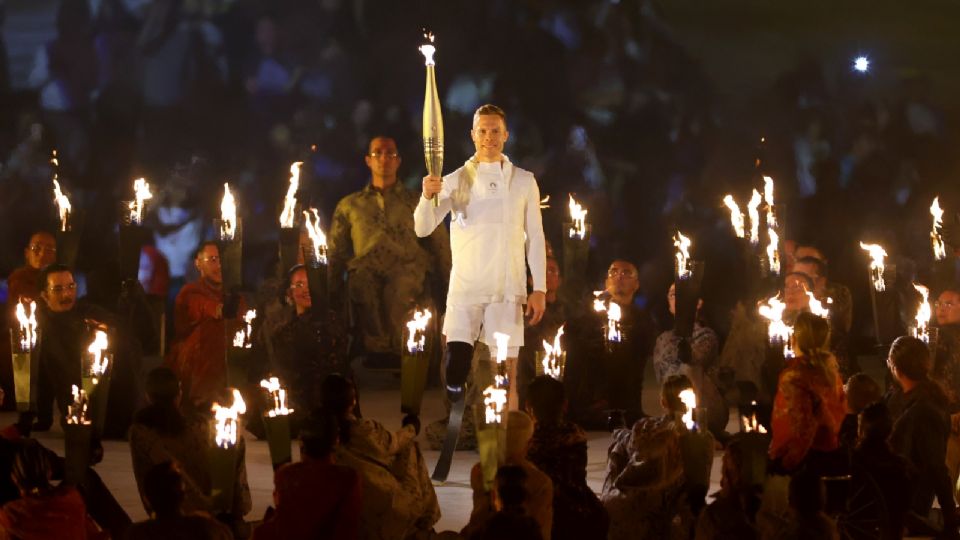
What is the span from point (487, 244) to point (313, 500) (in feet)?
9.85

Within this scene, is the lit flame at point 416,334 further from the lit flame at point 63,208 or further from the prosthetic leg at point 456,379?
Answer: the lit flame at point 63,208

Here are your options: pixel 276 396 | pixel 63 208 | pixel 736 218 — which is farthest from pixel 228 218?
pixel 736 218

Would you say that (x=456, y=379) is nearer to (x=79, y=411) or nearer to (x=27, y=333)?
(x=27, y=333)

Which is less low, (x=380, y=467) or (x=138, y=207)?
(x=138, y=207)

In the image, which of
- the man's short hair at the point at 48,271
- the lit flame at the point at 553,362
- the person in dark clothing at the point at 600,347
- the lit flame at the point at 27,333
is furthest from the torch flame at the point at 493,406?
the man's short hair at the point at 48,271

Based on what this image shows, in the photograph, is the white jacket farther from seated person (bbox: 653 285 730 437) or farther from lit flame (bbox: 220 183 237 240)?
seated person (bbox: 653 285 730 437)

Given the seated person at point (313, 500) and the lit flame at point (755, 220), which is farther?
the lit flame at point (755, 220)

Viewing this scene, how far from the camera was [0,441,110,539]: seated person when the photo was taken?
661cm

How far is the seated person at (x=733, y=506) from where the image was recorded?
22.4 feet

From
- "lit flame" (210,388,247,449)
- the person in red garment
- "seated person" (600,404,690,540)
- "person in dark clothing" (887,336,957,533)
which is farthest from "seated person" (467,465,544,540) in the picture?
the person in red garment

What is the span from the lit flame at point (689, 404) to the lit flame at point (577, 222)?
9.16ft

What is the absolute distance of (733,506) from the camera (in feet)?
22.6

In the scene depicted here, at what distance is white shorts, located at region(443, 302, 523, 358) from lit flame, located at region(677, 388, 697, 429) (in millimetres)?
2141

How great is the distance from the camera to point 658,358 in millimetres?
10523
